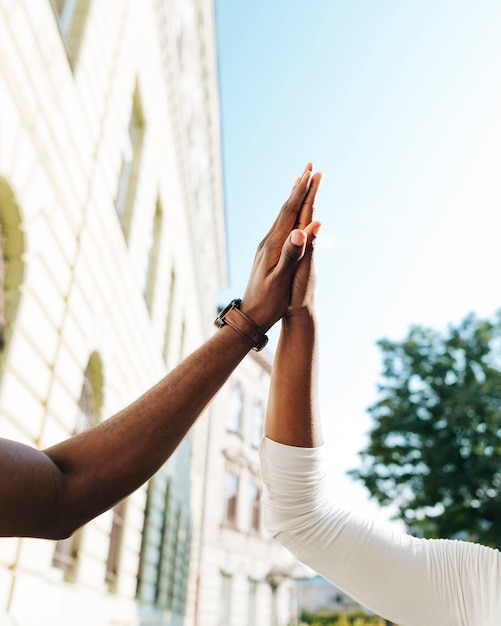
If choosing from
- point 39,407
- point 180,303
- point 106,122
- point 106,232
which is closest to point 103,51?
point 106,122

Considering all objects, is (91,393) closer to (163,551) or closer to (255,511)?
(163,551)

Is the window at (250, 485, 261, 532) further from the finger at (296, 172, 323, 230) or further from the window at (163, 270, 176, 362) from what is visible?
the finger at (296, 172, 323, 230)

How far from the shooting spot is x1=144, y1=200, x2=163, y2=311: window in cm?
1011

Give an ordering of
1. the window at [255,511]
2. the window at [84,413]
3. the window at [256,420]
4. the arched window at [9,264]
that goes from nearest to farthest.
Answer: the arched window at [9,264] < the window at [84,413] < the window at [255,511] < the window at [256,420]

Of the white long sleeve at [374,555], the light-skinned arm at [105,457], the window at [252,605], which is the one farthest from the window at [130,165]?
the window at [252,605]

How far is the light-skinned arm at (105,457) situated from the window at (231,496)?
2357cm

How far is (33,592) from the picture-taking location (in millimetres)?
4746

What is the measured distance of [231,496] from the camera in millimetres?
23812

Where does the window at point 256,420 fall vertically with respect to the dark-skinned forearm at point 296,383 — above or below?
above

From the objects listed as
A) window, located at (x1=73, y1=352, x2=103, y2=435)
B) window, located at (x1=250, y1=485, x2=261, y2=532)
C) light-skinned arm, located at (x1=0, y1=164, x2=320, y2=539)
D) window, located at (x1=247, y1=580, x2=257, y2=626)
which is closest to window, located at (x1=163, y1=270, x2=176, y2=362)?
window, located at (x1=73, y1=352, x2=103, y2=435)

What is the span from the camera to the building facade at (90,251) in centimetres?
436

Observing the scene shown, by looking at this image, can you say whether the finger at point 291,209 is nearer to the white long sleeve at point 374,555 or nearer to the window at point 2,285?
the white long sleeve at point 374,555

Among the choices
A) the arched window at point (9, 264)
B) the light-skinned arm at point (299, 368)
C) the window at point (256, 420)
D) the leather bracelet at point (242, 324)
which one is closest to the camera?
the leather bracelet at point (242, 324)

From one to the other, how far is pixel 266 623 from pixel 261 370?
1106 cm
